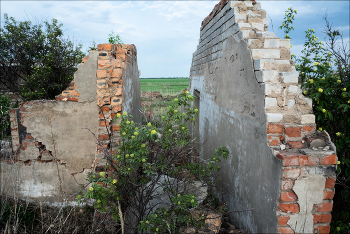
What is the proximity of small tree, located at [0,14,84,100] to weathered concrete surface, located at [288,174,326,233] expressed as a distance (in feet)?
24.7

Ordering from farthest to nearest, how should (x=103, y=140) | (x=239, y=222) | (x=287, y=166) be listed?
(x=103, y=140), (x=239, y=222), (x=287, y=166)

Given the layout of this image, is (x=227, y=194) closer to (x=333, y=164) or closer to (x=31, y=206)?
(x=333, y=164)

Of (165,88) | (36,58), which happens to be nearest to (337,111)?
(36,58)

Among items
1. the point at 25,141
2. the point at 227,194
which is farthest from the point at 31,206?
the point at 227,194

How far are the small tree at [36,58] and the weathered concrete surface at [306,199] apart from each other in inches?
297

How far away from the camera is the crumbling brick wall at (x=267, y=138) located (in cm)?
206

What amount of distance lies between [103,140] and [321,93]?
3.00m

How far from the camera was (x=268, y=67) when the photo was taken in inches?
95.0

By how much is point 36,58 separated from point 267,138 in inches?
341

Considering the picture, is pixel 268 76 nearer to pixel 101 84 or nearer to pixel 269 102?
pixel 269 102

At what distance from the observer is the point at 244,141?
2.73m

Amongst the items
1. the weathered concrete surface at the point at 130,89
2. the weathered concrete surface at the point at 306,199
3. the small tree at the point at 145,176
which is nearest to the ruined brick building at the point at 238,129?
the weathered concrete surface at the point at 306,199

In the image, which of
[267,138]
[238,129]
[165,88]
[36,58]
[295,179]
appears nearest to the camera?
[295,179]

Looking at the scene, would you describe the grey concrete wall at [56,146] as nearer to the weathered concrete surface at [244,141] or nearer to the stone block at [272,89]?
the weathered concrete surface at [244,141]
